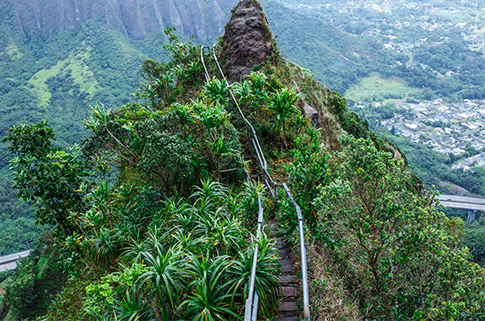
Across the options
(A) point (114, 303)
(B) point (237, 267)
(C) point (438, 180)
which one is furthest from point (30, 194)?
(C) point (438, 180)

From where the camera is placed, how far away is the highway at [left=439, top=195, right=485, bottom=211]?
3956 cm

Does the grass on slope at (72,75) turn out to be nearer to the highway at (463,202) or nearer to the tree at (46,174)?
the tree at (46,174)

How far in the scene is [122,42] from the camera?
7988 centimetres

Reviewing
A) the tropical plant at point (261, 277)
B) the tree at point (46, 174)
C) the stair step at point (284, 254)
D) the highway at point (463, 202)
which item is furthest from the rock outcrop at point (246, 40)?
the highway at point (463, 202)

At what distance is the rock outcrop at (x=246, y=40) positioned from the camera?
36.4ft

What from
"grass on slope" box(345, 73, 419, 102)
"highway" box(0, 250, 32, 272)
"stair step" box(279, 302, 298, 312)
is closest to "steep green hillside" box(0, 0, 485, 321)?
"stair step" box(279, 302, 298, 312)

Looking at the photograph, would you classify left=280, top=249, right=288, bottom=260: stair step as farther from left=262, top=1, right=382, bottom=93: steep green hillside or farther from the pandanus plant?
left=262, top=1, right=382, bottom=93: steep green hillside

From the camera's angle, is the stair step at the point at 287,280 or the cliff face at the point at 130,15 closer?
the stair step at the point at 287,280

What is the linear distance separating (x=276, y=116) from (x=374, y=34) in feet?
430

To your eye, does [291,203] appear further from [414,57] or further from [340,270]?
[414,57]

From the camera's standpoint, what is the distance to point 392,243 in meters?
4.10

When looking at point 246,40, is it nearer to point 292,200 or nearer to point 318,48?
point 292,200

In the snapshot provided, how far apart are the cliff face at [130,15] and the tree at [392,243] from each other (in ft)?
285

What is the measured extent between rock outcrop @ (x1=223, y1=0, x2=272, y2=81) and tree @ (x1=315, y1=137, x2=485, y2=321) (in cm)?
740
